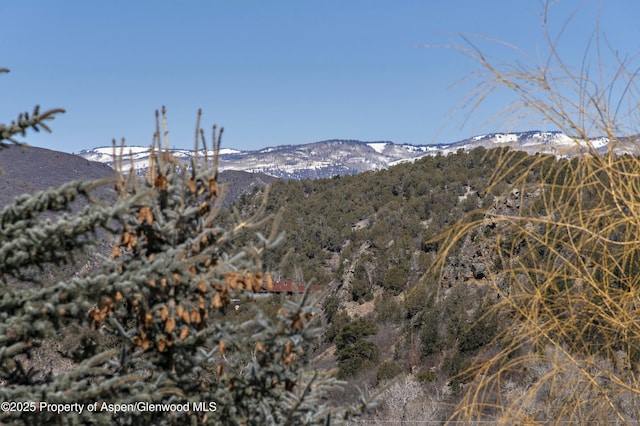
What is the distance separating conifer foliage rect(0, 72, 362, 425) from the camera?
2.57 m

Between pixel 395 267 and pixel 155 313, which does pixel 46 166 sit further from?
pixel 155 313

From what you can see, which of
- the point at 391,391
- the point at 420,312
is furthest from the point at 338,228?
the point at 391,391

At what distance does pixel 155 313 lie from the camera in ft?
8.99

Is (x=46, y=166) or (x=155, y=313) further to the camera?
(x=46, y=166)

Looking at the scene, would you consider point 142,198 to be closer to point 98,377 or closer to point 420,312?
point 98,377

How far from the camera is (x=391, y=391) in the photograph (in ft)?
65.2

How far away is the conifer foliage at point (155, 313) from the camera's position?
2.57 m

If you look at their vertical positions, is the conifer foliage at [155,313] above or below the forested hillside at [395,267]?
above

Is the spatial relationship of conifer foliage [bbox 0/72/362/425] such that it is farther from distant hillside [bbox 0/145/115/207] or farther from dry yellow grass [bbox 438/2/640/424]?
distant hillside [bbox 0/145/115/207]

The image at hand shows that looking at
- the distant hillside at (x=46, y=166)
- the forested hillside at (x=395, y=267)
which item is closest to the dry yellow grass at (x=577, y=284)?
the forested hillside at (x=395, y=267)

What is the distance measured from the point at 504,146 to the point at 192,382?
68.0 inches

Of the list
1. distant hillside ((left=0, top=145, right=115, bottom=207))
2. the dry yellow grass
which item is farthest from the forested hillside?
distant hillside ((left=0, top=145, right=115, bottom=207))

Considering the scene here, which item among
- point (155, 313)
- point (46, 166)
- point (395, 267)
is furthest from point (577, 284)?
point (46, 166)

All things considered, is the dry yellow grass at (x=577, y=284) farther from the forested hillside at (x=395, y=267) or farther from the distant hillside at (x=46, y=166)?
the distant hillside at (x=46, y=166)
